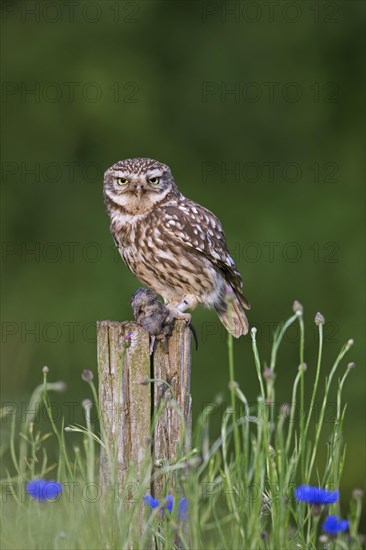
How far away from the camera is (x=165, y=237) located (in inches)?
223

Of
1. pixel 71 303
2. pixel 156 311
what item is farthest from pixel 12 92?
pixel 156 311

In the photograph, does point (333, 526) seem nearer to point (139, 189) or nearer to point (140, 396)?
point (140, 396)

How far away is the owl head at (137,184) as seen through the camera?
562 cm

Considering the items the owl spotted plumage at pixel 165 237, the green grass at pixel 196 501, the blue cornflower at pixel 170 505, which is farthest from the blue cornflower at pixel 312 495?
the owl spotted plumage at pixel 165 237

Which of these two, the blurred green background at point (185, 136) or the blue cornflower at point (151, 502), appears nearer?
the blue cornflower at point (151, 502)

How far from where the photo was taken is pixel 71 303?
9.56 metres

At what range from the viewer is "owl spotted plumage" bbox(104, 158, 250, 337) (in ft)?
18.5

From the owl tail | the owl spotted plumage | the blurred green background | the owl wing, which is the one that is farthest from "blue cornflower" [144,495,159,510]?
the blurred green background

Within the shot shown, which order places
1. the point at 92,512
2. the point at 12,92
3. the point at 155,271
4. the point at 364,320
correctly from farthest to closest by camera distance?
the point at 12,92 < the point at 364,320 < the point at 155,271 < the point at 92,512

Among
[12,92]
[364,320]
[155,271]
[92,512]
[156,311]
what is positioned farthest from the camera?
[12,92]

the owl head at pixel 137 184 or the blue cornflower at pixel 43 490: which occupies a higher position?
the owl head at pixel 137 184

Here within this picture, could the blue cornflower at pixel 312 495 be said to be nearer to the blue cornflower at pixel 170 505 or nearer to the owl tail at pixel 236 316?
the blue cornflower at pixel 170 505

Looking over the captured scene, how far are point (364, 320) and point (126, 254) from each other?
3.96m

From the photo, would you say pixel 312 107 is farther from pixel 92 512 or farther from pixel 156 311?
pixel 92 512
